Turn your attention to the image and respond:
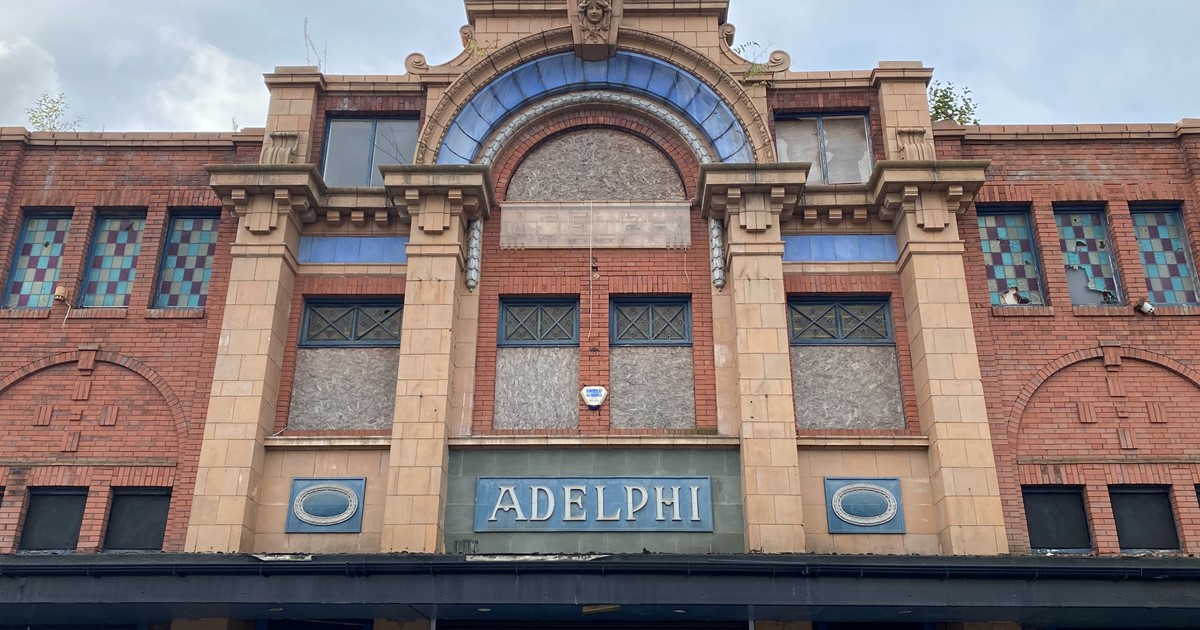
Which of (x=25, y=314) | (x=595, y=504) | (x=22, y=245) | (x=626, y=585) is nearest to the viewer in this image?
(x=626, y=585)

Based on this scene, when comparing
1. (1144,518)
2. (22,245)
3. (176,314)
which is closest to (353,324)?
(176,314)

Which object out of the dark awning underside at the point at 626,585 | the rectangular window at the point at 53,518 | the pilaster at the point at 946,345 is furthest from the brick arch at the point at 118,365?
the pilaster at the point at 946,345

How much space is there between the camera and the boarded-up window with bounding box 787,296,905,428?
14656 millimetres

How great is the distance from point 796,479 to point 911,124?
633 cm

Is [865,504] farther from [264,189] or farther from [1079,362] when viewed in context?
[264,189]

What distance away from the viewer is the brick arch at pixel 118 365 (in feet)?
48.8

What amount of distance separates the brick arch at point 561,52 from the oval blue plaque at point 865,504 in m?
5.51

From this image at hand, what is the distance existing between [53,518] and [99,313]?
3.13m

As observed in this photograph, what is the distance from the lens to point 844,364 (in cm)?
1498

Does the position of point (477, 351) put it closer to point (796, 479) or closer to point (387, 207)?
point (387, 207)

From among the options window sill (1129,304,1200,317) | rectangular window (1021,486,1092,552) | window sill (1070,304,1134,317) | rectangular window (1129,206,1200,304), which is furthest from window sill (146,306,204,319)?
rectangular window (1129,206,1200,304)

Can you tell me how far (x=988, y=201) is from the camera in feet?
52.7

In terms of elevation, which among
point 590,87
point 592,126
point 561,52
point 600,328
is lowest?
point 600,328

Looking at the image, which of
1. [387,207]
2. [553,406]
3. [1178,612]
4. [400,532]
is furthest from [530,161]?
[1178,612]
